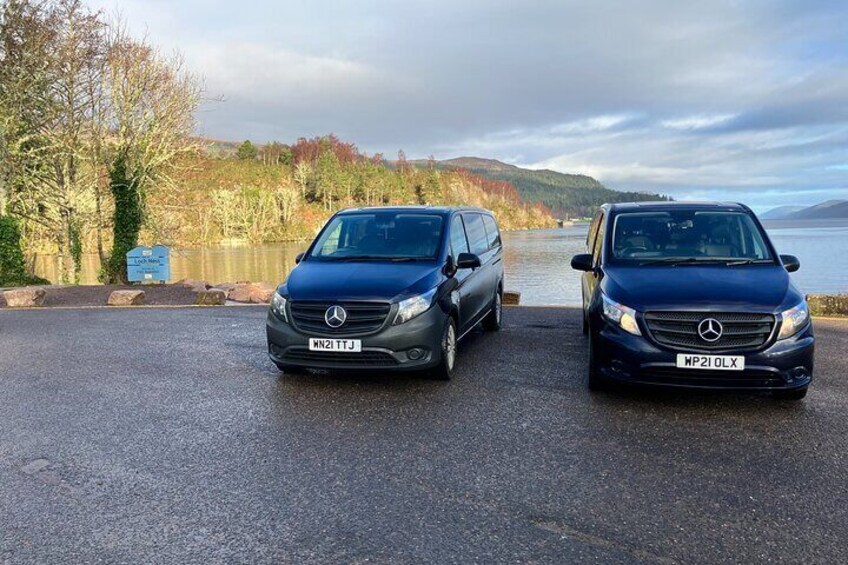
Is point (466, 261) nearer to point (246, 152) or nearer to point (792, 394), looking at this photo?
point (792, 394)

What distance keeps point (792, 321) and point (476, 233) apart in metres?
4.30

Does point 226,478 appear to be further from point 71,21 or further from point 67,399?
point 71,21

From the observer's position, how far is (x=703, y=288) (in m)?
5.18

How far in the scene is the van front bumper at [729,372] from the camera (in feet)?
15.8

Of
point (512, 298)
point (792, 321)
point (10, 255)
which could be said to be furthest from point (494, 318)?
point (10, 255)

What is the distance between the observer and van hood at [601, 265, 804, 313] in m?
4.96

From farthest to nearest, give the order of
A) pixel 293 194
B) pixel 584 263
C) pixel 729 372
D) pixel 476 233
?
1. pixel 293 194
2. pixel 476 233
3. pixel 584 263
4. pixel 729 372

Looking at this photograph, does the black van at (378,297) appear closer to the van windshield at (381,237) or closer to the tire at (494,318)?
the van windshield at (381,237)

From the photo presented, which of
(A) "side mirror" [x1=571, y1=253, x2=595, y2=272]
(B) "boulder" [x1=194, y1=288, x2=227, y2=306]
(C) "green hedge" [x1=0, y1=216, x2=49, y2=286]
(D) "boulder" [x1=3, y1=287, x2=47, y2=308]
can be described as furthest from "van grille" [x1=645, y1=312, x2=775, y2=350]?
(C) "green hedge" [x1=0, y1=216, x2=49, y2=286]

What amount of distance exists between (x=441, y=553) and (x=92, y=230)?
2373 cm

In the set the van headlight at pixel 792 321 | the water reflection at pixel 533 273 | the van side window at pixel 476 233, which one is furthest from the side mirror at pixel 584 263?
the water reflection at pixel 533 273

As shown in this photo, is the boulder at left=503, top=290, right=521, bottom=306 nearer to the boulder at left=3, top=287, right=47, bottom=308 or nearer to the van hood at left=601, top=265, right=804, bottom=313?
the van hood at left=601, top=265, right=804, bottom=313

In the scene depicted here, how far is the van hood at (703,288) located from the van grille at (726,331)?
0.21ft

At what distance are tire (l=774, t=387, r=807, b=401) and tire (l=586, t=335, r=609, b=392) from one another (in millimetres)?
1454
